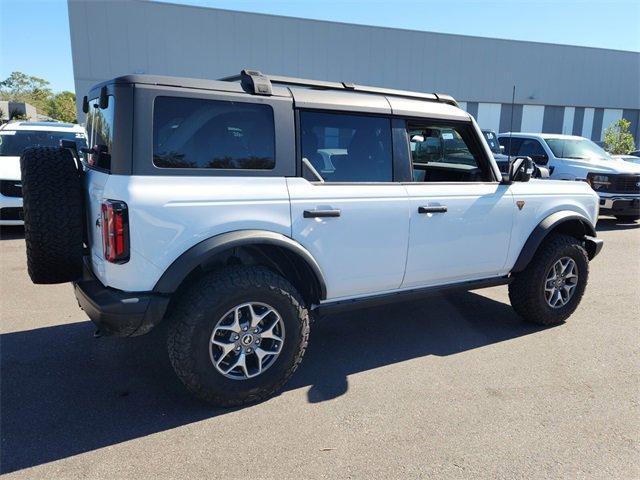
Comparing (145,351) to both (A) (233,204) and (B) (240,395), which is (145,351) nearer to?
(B) (240,395)

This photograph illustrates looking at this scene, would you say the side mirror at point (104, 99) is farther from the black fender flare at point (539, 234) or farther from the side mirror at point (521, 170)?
the black fender flare at point (539, 234)

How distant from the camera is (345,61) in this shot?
82.4 feet

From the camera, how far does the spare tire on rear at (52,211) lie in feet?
9.59

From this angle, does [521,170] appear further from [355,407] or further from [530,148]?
[530,148]

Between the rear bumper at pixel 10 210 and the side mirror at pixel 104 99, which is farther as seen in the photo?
the rear bumper at pixel 10 210

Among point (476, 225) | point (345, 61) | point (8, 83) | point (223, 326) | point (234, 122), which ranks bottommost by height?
point (223, 326)

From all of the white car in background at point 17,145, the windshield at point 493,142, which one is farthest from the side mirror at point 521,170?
the windshield at point 493,142

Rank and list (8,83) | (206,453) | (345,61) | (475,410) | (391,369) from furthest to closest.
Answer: (8,83) → (345,61) → (391,369) → (475,410) → (206,453)

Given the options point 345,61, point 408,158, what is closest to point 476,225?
point 408,158

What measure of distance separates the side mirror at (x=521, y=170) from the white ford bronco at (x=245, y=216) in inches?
8.2

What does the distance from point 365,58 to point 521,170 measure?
2328 cm

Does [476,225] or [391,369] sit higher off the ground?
[476,225]

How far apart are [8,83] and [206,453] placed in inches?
5647

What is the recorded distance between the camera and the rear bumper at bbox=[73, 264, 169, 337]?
105 inches
